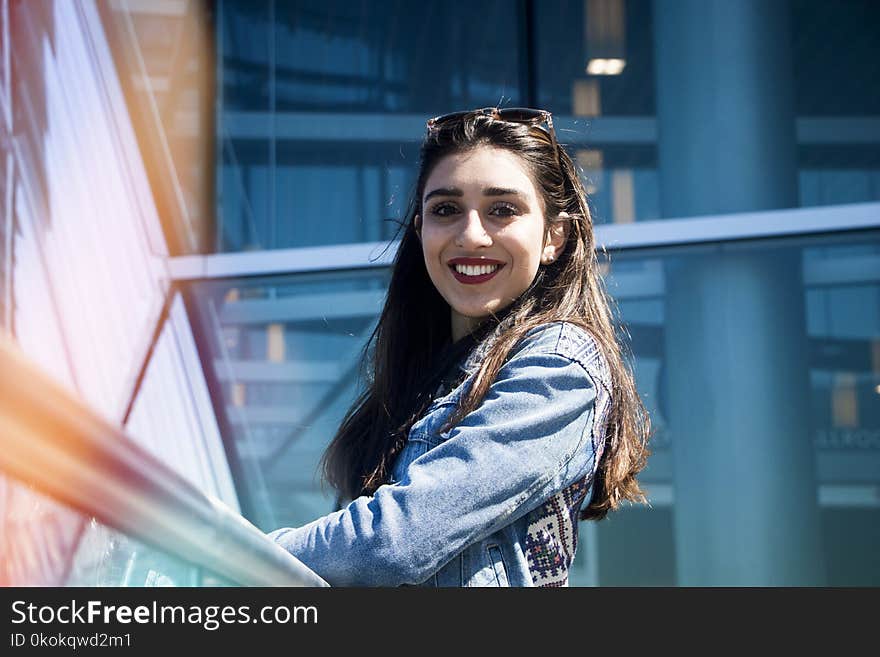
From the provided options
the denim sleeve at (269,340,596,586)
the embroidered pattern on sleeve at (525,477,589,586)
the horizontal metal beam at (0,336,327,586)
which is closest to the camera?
the horizontal metal beam at (0,336,327,586)

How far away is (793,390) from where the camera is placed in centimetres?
406

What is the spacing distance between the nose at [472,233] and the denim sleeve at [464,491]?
25cm

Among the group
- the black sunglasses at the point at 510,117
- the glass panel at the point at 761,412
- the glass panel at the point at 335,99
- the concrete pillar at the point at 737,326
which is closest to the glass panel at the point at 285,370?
the glass panel at the point at 335,99

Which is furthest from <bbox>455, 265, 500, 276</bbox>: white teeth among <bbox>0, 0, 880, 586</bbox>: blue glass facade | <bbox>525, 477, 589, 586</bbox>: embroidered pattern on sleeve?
<bbox>0, 0, 880, 586</bbox>: blue glass facade

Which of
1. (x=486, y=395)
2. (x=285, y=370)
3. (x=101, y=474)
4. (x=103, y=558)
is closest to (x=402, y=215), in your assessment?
(x=285, y=370)

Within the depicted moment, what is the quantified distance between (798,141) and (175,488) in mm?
4176

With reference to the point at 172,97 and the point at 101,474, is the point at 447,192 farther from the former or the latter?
the point at 172,97

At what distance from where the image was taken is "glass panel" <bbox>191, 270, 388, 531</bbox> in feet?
14.8

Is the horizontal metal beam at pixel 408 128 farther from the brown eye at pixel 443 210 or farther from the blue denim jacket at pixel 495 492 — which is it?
the blue denim jacket at pixel 495 492

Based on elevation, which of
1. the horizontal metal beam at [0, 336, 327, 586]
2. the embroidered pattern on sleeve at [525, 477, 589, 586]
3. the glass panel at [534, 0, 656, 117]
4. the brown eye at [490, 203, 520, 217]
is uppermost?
the glass panel at [534, 0, 656, 117]

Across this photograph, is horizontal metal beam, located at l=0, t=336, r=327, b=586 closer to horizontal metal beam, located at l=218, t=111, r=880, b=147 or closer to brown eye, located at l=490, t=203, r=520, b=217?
brown eye, located at l=490, t=203, r=520, b=217
